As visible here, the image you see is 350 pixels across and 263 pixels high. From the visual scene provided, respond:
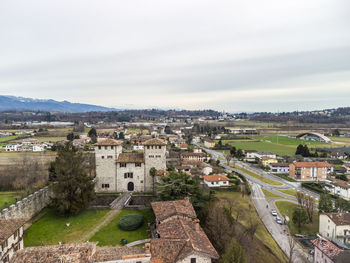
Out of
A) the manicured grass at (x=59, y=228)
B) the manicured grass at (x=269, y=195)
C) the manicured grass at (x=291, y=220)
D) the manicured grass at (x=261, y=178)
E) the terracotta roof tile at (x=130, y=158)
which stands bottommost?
the manicured grass at (x=291, y=220)

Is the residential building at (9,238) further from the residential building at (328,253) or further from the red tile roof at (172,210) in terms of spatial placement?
the residential building at (328,253)

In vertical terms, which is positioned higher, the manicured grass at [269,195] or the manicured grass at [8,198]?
the manicured grass at [8,198]

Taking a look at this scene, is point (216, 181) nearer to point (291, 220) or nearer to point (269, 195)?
point (269, 195)

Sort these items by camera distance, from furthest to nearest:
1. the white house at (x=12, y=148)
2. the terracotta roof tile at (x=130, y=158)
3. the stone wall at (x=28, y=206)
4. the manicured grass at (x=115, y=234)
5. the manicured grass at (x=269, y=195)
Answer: the white house at (x=12, y=148) → the manicured grass at (x=269, y=195) → the terracotta roof tile at (x=130, y=158) → the stone wall at (x=28, y=206) → the manicured grass at (x=115, y=234)

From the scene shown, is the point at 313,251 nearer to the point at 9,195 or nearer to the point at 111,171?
the point at 111,171

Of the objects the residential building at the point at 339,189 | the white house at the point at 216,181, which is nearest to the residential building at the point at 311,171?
the residential building at the point at 339,189

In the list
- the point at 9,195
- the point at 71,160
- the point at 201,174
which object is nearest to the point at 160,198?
the point at 71,160

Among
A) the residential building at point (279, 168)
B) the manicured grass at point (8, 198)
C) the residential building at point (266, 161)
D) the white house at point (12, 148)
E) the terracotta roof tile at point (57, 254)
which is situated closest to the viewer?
the terracotta roof tile at point (57, 254)

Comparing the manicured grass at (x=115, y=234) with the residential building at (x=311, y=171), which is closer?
the manicured grass at (x=115, y=234)
